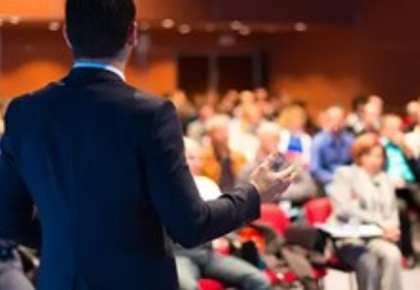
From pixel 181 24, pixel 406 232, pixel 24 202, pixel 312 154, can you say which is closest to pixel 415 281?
pixel 406 232

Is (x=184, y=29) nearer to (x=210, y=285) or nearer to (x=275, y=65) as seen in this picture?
(x=275, y=65)

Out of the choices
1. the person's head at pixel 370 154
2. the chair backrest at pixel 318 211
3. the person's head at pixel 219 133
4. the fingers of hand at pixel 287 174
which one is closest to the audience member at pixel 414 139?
the person's head at pixel 219 133

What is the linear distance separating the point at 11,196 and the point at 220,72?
17.9 m

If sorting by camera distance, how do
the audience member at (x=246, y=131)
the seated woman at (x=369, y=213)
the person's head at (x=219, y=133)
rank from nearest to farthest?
the seated woman at (x=369, y=213) → the person's head at (x=219, y=133) → the audience member at (x=246, y=131)

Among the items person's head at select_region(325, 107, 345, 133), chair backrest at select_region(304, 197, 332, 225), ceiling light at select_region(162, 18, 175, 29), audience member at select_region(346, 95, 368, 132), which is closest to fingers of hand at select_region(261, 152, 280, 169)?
chair backrest at select_region(304, 197, 332, 225)

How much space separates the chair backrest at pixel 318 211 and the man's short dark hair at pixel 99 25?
17.6ft

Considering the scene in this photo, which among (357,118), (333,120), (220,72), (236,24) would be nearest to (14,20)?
(236,24)

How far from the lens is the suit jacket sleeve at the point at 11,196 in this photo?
192 centimetres

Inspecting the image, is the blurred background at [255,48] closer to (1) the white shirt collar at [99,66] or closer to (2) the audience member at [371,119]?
(2) the audience member at [371,119]

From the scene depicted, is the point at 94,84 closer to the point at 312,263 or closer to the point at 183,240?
the point at 183,240

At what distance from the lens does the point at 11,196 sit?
1924 mm

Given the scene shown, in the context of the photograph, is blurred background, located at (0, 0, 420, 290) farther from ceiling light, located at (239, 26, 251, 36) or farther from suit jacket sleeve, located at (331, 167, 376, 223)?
suit jacket sleeve, located at (331, 167, 376, 223)

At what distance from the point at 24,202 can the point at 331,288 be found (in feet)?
19.6

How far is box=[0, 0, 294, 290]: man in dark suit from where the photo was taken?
1745 mm
